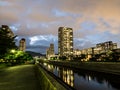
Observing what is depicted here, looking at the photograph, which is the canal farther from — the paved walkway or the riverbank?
the paved walkway

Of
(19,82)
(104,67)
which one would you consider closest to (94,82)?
(19,82)

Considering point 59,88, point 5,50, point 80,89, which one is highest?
point 5,50

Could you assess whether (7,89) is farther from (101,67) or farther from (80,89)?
(101,67)

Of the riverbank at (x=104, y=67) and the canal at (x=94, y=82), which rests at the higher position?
the riverbank at (x=104, y=67)

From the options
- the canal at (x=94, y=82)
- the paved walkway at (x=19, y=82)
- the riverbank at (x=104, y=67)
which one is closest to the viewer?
the paved walkway at (x=19, y=82)

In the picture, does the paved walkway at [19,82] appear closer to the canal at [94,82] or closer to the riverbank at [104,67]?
the canal at [94,82]

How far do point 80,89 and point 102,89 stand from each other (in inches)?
104

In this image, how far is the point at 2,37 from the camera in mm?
66875

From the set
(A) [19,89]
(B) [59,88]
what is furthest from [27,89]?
(B) [59,88]

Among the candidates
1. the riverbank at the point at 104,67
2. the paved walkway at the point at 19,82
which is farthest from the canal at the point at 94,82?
the paved walkway at the point at 19,82

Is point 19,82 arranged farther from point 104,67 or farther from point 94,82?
point 104,67

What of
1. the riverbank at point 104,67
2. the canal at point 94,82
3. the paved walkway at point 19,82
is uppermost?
the riverbank at point 104,67

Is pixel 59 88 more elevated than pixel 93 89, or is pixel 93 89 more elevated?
pixel 59 88

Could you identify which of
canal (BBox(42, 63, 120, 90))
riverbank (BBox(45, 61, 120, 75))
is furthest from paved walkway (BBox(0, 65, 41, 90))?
riverbank (BBox(45, 61, 120, 75))
